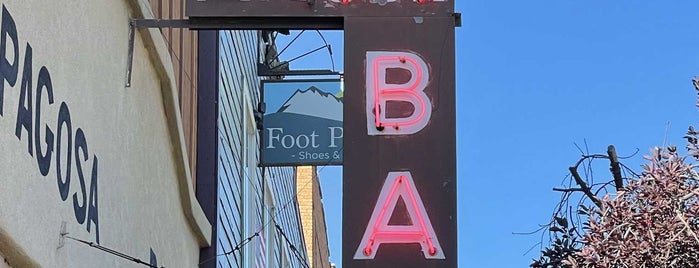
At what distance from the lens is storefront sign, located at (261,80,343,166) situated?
14.4 metres

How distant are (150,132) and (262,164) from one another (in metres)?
6.79

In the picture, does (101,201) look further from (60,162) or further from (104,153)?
(60,162)

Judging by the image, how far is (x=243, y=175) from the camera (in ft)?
46.2

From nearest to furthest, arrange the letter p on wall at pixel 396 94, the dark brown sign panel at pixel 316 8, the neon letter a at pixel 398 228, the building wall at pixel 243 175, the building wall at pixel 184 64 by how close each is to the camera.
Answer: the neon letter a at pixel 398 228
the letter p on wall at pixel 396 94
the dark brown sign panel at pixel 316 8
the building wall at pixel 184 64
the building wall at pixel 243 175

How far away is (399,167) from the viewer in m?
7.50

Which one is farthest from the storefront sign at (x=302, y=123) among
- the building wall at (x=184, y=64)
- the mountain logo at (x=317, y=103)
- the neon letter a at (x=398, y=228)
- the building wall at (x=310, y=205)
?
the building wall at (x=310, y=205)

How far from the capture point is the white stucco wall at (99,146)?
5164 mm

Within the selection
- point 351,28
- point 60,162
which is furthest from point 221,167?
point 60,162

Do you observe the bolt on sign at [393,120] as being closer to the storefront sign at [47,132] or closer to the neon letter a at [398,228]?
the neon letter a at [398,228]

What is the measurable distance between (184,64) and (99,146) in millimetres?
Result: 3665

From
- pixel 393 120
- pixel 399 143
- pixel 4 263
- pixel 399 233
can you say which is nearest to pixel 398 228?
pixel 399 233

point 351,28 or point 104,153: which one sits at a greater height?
point 351,28

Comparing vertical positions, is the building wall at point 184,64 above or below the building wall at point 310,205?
above

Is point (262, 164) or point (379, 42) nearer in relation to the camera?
point (379, 42)
